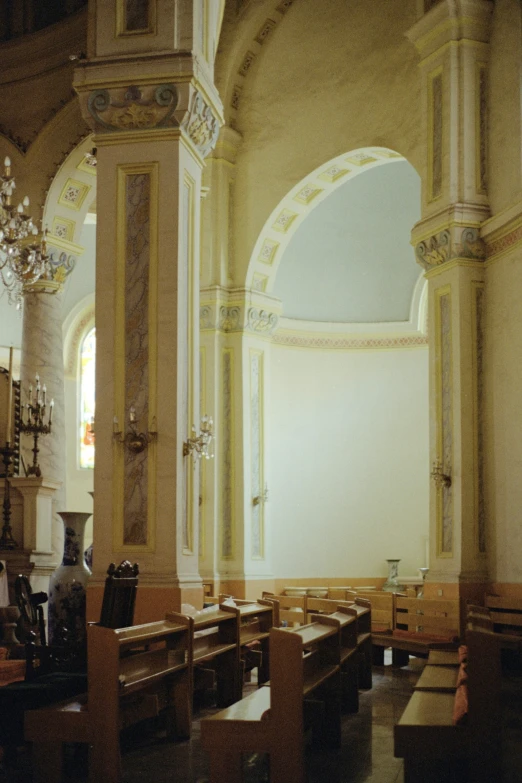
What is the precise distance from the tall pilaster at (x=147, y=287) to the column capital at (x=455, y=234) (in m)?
3.91

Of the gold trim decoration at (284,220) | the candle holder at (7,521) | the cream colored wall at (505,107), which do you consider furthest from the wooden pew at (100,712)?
the gold trim decoration at (284,220)

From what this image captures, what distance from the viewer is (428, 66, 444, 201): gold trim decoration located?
12875mm

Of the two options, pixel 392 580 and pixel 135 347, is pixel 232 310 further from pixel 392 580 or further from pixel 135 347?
pixel 135 347

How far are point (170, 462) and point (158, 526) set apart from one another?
1.86ft

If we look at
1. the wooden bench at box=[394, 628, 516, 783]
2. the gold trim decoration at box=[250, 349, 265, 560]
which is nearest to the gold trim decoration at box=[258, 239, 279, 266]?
the gold trim decoration at box=[250, 349, 265, 560]

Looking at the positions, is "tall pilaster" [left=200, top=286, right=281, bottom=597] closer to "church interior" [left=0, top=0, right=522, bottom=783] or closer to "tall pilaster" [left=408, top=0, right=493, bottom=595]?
"church interior" [left=0, top=0, right=522, bottom=783]

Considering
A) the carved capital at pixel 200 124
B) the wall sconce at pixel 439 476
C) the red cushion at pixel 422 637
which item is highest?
the carved capital at pixel 200 124

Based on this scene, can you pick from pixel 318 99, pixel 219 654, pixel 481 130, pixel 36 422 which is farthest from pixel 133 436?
pixel 318 99

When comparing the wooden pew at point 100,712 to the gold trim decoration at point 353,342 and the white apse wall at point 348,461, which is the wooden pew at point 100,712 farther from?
the gold trim decoration at point 353,342

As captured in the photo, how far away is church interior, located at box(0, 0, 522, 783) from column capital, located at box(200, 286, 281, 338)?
39 mm

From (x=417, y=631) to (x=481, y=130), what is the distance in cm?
609

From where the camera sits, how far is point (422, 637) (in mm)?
10977

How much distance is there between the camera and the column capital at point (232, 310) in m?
16.1

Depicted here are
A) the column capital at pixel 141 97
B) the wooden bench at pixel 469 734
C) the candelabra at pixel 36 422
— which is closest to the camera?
the wooden bench at pixel 469 734
